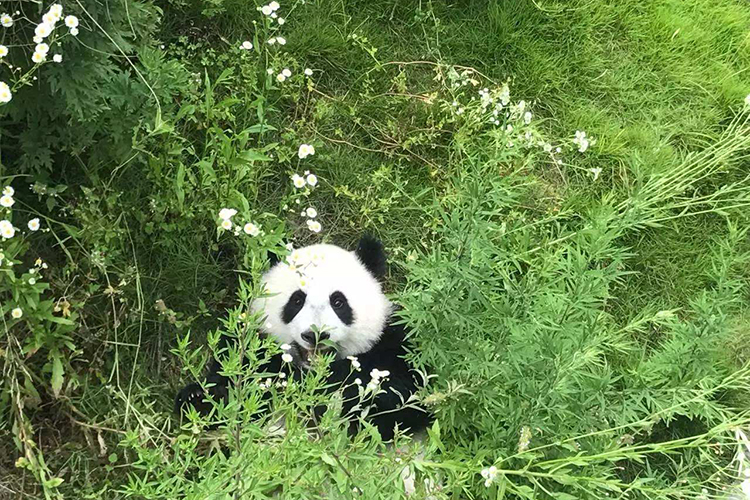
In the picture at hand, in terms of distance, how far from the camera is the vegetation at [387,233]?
1634 millimetres

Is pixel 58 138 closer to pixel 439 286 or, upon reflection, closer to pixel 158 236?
pixel 158 236

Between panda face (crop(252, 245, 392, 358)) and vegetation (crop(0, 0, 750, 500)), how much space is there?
0.53ft

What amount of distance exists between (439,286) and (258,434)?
622 millimetres

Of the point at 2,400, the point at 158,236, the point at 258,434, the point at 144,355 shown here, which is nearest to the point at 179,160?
the point at 158,236

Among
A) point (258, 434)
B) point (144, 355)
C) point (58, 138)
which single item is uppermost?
point (58, 138)

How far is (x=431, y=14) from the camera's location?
3002mm

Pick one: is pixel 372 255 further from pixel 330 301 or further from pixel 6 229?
pixel 6 229

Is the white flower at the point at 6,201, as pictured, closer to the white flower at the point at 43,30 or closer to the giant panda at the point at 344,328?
the white flower at the point at 43,30

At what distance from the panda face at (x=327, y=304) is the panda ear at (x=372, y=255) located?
0.04 m

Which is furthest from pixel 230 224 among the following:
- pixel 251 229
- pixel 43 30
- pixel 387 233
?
pixel 387 233

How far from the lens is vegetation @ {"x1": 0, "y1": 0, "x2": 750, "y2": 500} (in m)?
1.63

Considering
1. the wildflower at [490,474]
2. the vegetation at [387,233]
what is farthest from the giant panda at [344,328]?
the wildflower at [490,474]

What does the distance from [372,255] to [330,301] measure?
0.26 m

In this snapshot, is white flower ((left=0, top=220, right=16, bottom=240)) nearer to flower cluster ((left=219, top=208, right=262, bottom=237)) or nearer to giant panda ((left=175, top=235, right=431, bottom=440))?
flower cluster ((left=219, top=208, right=262, bottom=237))
